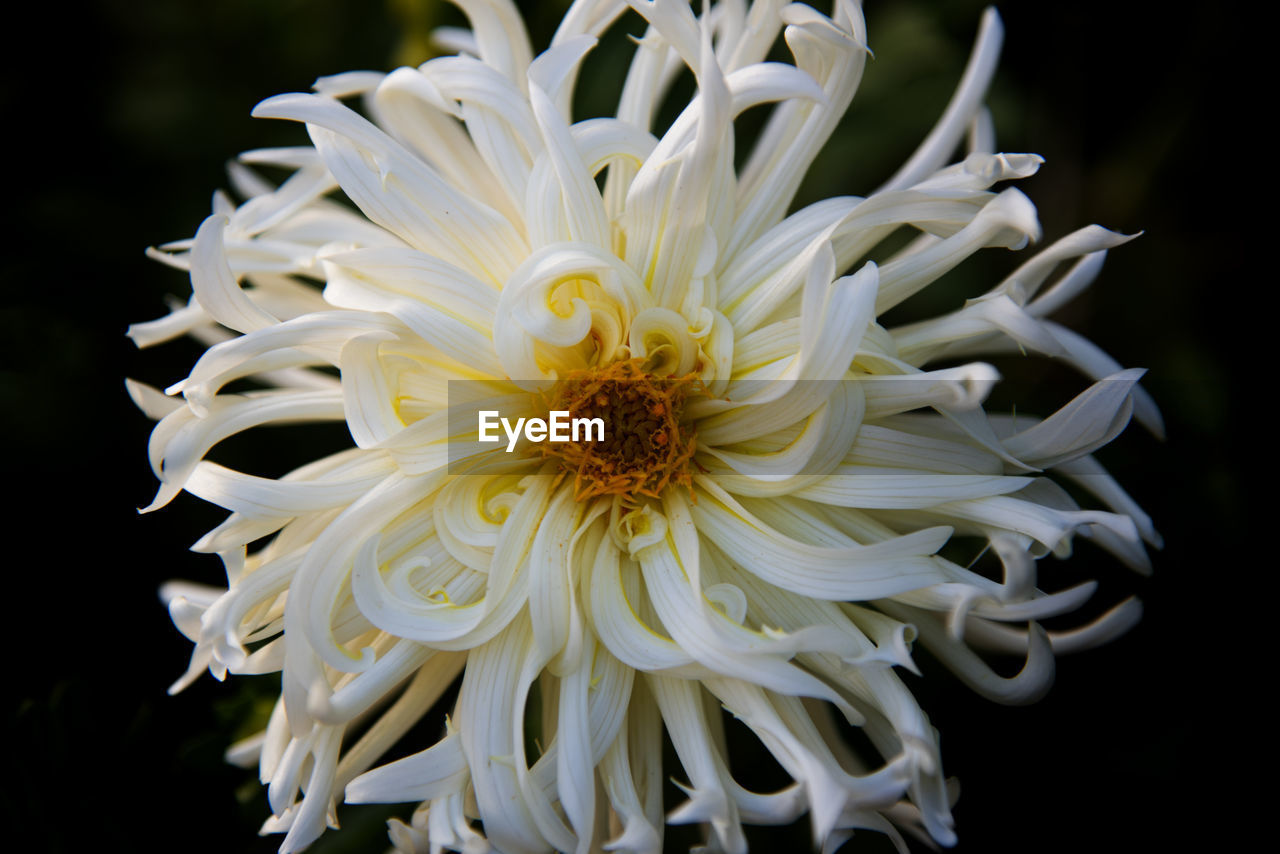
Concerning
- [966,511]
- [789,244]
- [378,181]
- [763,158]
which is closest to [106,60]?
[378,181]

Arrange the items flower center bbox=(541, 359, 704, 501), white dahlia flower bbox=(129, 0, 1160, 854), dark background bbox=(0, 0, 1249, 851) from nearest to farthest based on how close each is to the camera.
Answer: white dahlia flower bbox=(129, 0, 1160, 854)
flower center bbox=(541, 359, 704, 501)
dark background bbox=(0, 0, 1249, 851)

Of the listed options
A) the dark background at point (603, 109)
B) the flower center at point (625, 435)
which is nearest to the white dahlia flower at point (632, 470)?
the flower center at point (625, 435)

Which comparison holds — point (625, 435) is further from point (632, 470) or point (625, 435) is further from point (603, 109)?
point (603, 109)

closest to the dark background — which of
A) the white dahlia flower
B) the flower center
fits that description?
the white dahlia flower

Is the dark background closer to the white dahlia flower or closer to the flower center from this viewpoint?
the white dahlia flower

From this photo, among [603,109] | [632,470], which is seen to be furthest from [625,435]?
[603,109]

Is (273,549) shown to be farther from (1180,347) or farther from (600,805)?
(1180,347)
